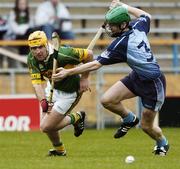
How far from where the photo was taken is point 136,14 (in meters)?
12.0

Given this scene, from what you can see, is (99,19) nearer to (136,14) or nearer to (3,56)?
(3,56)

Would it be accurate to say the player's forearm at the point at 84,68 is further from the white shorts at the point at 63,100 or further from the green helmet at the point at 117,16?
the white shorts at the point at 63,100

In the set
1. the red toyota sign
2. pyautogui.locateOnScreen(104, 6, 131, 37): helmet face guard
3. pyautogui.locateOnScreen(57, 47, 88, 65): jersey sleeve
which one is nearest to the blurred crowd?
the red toyota sign

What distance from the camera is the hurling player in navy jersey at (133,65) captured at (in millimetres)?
11391

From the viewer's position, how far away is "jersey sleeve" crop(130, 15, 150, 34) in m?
11.6

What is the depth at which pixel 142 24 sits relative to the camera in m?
11.7

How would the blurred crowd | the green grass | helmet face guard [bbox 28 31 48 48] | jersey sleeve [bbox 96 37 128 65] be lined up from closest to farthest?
the green grass < jersey sleeve [bbox 96 37 128 65] < helmet face guard [bbox 28 31 48 48] < the blurred crowd

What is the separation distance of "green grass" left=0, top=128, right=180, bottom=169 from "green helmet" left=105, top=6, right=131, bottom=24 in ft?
5.90

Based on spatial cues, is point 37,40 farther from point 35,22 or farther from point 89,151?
point 35,22

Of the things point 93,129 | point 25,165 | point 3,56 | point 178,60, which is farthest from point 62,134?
point 25,165

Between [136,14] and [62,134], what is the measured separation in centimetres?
561

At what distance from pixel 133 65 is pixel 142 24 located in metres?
0.58

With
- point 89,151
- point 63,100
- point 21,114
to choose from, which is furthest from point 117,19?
point 21,114

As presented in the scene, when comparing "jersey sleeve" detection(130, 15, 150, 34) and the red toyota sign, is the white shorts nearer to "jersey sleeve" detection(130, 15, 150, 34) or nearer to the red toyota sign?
"jersey sleeve" detection(130, 15, 150, 34)
